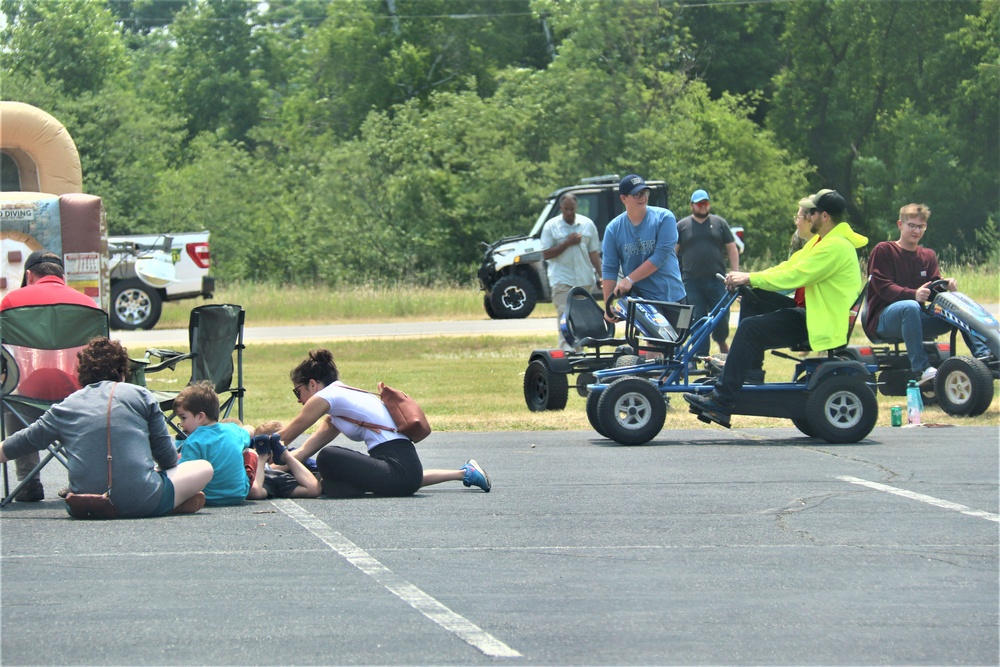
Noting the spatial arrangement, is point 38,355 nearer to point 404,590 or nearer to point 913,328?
point 404,590

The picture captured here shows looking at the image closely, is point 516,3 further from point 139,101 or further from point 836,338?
point 836,338

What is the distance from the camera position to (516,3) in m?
57.6

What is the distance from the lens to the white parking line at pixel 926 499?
26.9ft

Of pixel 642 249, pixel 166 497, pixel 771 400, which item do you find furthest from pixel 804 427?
pixel 166 497

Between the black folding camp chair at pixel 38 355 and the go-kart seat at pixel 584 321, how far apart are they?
4.94 metres

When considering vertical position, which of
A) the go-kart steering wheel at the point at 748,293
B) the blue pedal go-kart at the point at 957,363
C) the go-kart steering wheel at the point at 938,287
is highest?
the go-kart steering wheel at the point at 938,287

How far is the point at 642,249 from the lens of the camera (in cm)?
1267

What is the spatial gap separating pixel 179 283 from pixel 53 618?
2099cm

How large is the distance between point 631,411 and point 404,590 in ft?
16.5

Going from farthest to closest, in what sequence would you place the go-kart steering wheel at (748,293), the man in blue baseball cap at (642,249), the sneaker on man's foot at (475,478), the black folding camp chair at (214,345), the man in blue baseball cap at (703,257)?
the man in blue baseball cap at (703,257)
the man in blue baseball cap at (642,249)
the go-kart steering wheel at (748,293)
the black folding camp chair at (214,345)
the sneaker on man's foot at (475,478)

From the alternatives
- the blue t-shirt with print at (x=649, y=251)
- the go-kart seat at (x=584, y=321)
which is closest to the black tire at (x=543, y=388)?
the go-kart seat at (x=584, y=321)

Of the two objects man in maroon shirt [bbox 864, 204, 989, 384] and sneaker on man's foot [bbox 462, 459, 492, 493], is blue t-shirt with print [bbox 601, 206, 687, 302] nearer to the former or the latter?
man in maroon shirt [bbox 864, 204, 989, 384]

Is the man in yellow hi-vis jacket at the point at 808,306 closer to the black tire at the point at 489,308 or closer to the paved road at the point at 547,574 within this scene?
the paved road at the point at 547,574

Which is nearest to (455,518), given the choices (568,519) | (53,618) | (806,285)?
(568,519)
